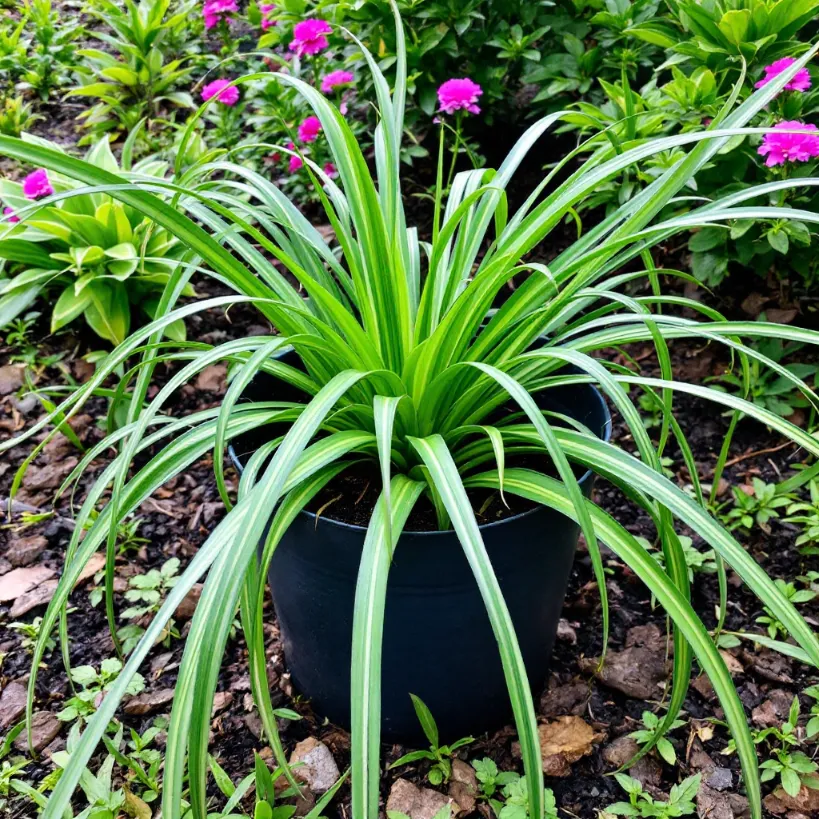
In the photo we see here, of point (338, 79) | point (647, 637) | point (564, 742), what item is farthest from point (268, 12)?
point (564, 742)

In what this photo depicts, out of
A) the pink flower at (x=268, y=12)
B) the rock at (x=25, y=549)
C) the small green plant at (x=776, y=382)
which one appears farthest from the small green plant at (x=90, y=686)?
the pink flower at (x=268, y=12)

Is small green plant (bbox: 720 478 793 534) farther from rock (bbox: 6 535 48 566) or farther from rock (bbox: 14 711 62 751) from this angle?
rock (bbox: 6 535 48 566)

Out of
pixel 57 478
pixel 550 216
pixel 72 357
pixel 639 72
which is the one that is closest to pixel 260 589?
pixel 550 216

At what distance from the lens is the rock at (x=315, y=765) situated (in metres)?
1.23

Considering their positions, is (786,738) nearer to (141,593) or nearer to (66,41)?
(141,593)

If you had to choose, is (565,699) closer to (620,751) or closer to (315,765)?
(620,751)

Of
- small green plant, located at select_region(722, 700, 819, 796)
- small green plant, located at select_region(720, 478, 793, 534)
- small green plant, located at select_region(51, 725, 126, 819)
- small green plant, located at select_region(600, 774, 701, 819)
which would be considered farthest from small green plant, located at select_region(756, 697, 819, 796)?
small green plant, located at select_region(51, 725, 126, 819)

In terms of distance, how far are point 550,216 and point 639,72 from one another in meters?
1.49

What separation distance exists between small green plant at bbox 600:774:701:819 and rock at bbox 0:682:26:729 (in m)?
1.03

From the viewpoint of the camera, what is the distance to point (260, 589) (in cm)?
95

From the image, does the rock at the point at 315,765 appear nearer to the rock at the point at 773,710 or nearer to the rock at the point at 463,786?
the rock at the point at 463,786

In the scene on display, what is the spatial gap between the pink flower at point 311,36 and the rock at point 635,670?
173 cm

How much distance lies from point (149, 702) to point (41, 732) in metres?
0.18

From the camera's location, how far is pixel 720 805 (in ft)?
3.90
